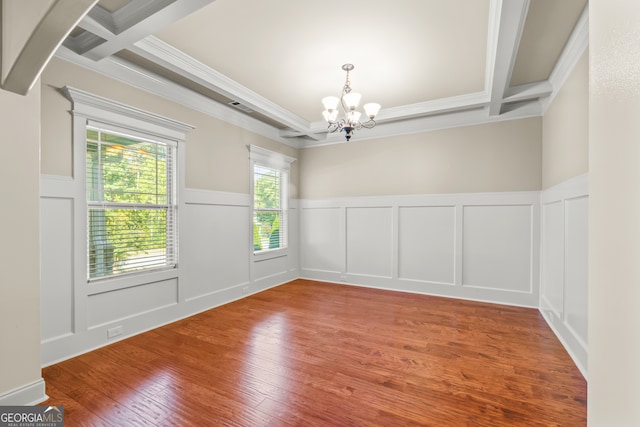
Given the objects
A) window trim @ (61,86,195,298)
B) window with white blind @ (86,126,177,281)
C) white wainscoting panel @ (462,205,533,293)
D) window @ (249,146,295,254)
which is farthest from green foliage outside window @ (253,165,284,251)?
white wainscoting panel @ (462,205,533,293)

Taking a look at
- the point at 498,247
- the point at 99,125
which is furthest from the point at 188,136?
the point at 498,247

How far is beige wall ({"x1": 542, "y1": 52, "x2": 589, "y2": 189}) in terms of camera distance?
244cm

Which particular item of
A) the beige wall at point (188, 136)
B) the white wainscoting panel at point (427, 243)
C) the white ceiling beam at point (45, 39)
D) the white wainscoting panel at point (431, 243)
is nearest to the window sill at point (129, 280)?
the beige wall at point (188, 136)

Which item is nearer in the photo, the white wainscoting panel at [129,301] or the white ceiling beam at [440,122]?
the white wainscoting panel at [129,301]

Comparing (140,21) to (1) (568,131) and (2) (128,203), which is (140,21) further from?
(1) (568,131)

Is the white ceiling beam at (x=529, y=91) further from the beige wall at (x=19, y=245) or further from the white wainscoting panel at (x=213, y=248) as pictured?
the beige wall at (x=19, y=245)

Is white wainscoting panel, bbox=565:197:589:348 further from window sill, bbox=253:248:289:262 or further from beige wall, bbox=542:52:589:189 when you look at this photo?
window sill, bbox=253:248:289:262

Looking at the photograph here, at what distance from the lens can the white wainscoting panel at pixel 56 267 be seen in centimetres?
241

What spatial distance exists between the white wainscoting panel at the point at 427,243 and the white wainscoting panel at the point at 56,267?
13.4 ft

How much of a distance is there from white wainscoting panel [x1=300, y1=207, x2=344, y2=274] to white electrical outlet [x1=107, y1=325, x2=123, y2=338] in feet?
10.6

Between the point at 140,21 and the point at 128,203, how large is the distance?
1.69m

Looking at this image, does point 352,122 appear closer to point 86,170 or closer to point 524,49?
point 524,49

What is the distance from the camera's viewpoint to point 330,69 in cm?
315

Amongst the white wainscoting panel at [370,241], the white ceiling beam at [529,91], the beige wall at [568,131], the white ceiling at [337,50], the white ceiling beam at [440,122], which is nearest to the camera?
the white ceiling at [337,50]
